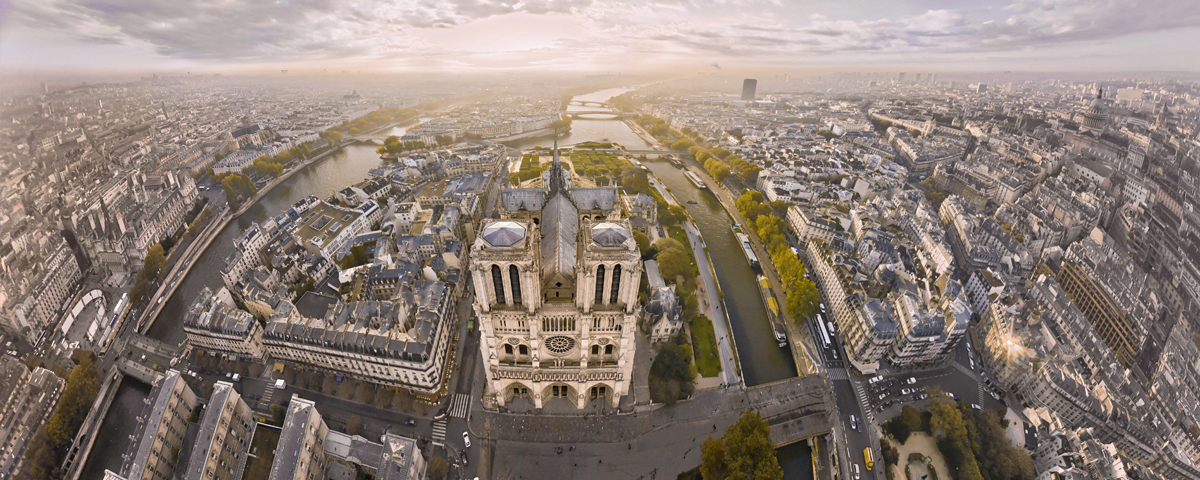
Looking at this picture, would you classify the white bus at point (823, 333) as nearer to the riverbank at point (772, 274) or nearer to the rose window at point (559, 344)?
the riverbank at point (772, 274)

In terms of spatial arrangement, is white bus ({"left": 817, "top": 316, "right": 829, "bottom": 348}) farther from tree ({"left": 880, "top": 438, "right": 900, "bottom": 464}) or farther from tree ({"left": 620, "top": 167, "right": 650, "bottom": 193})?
tree ({"left": 620, "top": 167, "right": 650, "bottom": 193})

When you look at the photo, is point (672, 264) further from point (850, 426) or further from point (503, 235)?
point (503, 235)

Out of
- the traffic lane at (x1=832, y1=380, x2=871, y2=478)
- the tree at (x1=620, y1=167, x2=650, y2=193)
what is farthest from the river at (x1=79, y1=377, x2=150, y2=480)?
the tree at (x1=620, y1=167, x2=650, y2=193)

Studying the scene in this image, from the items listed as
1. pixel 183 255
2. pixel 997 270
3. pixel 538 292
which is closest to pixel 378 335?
pixel 538 292

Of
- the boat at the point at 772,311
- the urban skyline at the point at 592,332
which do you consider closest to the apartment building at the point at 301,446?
the urban skyline at the point at 592,332

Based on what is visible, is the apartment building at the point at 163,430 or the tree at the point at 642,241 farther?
the tree at the point at 642,241

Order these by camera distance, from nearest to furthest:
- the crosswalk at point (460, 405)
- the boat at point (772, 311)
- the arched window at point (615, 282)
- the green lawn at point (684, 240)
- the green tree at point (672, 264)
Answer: the arched window at point (615, 282), the crosswalk at point (460, 405), the boat at point (772, 311), the green tree at point (672, 264), the green lawn at point (684, 240)
